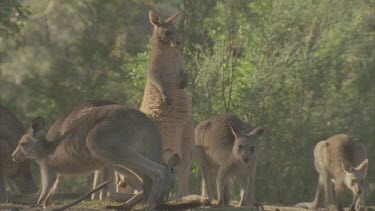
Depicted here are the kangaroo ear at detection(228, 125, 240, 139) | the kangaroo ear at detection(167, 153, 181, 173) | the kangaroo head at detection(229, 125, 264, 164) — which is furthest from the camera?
the kangaroo ear at detection(228, 125, 240, 139)

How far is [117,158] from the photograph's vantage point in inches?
319

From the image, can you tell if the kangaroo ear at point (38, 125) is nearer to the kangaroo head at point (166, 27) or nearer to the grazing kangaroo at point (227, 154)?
the grazing kangaroo at point (227, 154)

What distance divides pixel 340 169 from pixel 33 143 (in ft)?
Result: 13.8

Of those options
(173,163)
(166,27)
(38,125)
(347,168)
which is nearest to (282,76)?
(347,168)

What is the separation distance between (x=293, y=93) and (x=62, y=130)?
12.2 meters

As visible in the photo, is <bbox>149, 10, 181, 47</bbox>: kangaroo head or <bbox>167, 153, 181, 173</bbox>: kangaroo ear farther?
<bbox>149, 10, 181, 47</bbox>: kangaroo head

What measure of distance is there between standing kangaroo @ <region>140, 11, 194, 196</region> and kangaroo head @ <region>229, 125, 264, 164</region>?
2.31 feet

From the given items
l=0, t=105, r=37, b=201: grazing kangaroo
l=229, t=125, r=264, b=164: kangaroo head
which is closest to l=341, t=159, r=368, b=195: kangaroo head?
l=229, t=125, r=264, b=164: kangaroo head

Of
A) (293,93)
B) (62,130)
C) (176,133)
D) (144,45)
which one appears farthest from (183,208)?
(144,45)

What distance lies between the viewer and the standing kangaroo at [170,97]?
34.3 feet

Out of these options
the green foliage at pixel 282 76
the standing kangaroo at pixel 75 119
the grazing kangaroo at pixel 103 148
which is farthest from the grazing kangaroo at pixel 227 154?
the green foliage at pixel 282 76

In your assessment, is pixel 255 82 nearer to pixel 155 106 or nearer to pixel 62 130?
pixel 155 106

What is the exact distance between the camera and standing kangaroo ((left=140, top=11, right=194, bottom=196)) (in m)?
10.5

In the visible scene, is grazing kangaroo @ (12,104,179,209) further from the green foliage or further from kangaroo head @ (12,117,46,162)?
the green foliage
